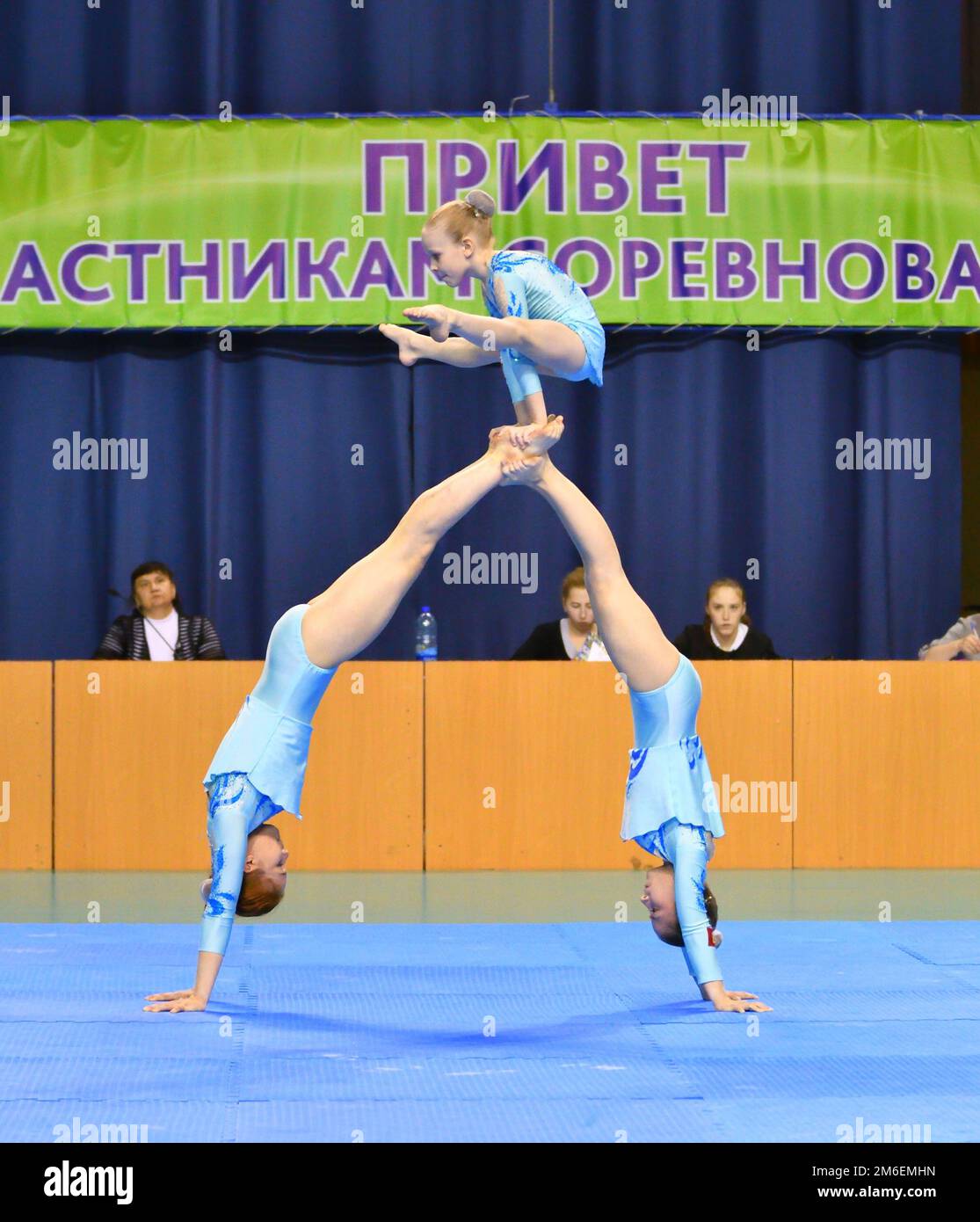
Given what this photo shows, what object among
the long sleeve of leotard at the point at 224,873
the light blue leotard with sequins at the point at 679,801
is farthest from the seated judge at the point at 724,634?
the long sleeve of leotard at the point at 224,873

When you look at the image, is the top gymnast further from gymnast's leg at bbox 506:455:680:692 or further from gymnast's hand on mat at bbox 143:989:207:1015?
gymnast's hand on mat at bbox 143:989:207:1015

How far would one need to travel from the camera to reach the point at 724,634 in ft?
24.6

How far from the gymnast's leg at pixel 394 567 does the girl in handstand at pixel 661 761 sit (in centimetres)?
8

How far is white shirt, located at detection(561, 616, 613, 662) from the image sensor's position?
7.52m

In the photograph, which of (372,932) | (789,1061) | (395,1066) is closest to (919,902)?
(372,932)

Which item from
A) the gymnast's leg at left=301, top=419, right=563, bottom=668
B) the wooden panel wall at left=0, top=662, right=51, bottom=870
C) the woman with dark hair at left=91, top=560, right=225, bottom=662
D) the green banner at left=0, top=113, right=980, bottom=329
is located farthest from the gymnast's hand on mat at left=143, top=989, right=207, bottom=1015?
the green banner at left=0, top=113, right=980, bottom=329

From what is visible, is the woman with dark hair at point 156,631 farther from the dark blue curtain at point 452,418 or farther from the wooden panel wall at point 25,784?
the dark blue curtain at point 452,418

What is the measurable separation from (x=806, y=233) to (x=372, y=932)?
4.59 metres

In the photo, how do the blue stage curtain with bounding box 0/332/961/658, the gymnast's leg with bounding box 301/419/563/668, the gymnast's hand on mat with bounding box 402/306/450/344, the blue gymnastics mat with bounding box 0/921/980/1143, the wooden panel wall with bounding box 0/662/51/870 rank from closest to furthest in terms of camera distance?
the blue gymnastics mat with bounding box 0/921/980/1143, the gymnast's hand on mat with bounding box 402/306/450/344, the gymnast's leg with bounding box 301/419/563/668, the wooden panel wall with bounding box 0/662/51/870, the blue stage curtain with bounding box 0/332/961/658

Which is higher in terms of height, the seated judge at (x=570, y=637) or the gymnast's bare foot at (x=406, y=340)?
the gymnast's bare foot at (x=406, y=340)

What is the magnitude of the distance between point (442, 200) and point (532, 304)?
4112 mm

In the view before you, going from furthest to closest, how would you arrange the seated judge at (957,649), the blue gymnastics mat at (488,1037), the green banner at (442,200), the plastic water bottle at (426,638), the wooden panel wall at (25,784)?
1. the green banner at (442,200)
2. the plastic water bottle at (426,638)
3. the seated judge at (957,649)
4. the wooden panel wall at (25,784)
5. the blue gymnastics mat at (488,1037)

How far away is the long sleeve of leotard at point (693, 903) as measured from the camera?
4.13 m

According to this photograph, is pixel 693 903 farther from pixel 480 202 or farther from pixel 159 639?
pixel 159 639
